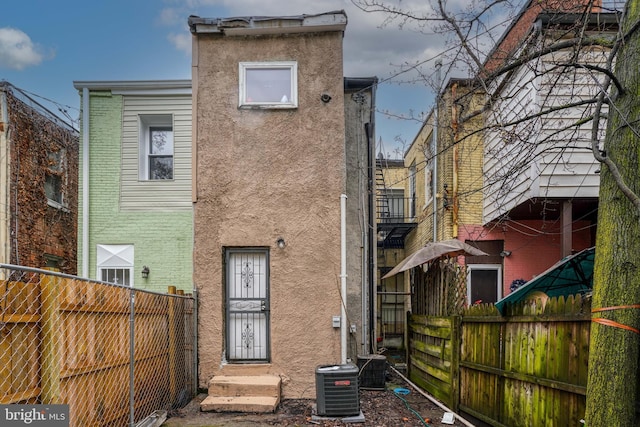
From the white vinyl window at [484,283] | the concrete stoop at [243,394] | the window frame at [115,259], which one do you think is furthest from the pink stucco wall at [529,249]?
the window frame at [115,259]

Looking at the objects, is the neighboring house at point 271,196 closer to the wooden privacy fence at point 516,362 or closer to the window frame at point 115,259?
the wooden privacy fence at point 516,362

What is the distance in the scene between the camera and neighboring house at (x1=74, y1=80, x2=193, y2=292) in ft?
35.1

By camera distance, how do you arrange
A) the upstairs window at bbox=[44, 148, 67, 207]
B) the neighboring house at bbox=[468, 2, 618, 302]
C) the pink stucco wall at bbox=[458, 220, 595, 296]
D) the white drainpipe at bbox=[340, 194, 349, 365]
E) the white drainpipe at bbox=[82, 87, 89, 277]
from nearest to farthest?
the white drainpipe at bbox=[340, 194, 349, 365]
the neighboring house at bbox=[468, 2, 618, 302]
the white drainpipe at bbox=[82, 87, 89, 277]
the pink stucco wall at bbox=[458, 220, 595, 296]
the upstairs window at bbox=[44, 148, 67, 207]

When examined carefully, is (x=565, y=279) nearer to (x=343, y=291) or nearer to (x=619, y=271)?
(x=619, y=271)

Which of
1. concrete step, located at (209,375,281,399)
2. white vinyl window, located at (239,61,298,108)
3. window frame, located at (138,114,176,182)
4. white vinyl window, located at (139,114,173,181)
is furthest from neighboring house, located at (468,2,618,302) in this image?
white vinyl window, located at (139,114,173,181)

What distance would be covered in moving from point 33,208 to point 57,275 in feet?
32.2

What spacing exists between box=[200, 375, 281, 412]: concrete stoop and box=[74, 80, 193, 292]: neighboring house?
159 inches

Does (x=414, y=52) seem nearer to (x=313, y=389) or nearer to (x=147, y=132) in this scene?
(x=313, y=389)

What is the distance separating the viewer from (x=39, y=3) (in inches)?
498

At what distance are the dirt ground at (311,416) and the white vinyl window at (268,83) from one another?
5.05 m

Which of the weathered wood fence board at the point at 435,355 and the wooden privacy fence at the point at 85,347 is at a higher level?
the wooden privacy fence at the point at 85,347

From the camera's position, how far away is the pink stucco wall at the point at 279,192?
299 inches

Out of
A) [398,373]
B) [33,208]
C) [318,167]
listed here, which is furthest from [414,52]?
[33,208]

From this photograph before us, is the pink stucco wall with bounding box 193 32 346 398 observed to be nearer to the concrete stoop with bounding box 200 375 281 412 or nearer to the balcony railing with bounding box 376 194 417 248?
the concrete stoop with bounding box 200 375 281 412
